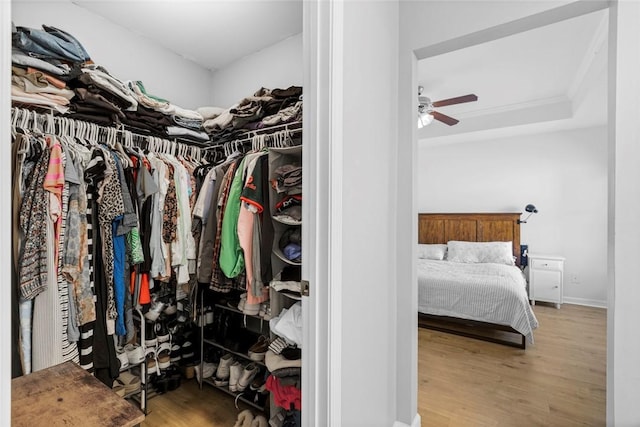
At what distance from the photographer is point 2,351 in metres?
0.38

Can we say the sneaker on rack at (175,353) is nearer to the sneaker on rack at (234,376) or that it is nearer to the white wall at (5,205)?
the sneaker on rack at (234,376)

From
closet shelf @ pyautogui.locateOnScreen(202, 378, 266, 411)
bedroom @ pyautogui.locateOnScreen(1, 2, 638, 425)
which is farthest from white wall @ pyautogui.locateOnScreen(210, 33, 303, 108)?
closet shelf @ pyautogui.locateOnScreen(202, 378, 266, 411)

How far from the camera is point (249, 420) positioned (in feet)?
5.86

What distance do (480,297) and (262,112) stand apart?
2633 mm

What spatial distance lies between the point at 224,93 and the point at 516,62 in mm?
2692

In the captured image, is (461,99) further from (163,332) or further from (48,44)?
(163,332)

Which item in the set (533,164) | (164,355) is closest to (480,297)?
(533,164)

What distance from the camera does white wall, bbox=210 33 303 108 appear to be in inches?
87.5

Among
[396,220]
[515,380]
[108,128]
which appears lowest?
[515,380]

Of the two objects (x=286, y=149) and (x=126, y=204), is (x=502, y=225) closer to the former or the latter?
(x=286, y=149)

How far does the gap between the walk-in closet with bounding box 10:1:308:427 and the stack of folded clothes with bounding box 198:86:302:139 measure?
0.04 ft

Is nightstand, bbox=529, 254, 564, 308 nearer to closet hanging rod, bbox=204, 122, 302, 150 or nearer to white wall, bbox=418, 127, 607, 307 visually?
white wall, bbox=418, 127, 607, 307

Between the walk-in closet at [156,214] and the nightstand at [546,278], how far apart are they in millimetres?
3922

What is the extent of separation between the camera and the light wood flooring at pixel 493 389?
1.89 meters
